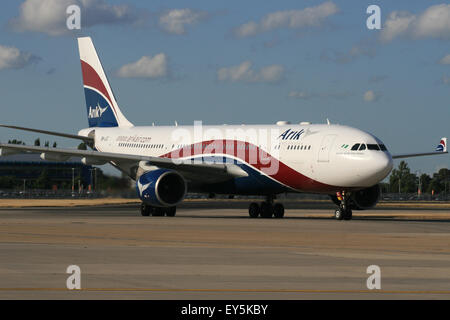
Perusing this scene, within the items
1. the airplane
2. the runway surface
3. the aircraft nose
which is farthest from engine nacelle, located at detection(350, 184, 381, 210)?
the runway surface

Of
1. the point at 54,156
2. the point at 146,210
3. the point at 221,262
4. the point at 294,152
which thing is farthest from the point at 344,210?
the point at 221,262

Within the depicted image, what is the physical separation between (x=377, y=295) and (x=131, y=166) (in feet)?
109

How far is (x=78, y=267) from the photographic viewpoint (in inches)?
605

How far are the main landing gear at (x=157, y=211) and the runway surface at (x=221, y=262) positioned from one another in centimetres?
1161

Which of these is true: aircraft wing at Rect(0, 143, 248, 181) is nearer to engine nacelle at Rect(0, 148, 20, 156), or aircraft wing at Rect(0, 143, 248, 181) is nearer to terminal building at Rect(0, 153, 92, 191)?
engine nacelle at Rect(0, 148, 20, 156)

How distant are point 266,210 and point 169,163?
5344 millimetres

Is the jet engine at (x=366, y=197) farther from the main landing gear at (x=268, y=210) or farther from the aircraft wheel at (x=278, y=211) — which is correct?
the main landing gear at (x=268, y=210)

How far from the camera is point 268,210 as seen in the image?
4059cm

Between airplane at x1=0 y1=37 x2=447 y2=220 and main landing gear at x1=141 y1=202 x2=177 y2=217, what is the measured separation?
0.16 ft

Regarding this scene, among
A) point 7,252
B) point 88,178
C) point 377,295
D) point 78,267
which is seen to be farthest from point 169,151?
A: point 88,178

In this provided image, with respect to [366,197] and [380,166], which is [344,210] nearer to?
[366,197]

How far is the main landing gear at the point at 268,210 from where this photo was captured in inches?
→ 1592

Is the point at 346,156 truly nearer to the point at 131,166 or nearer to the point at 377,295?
the point at 131,166

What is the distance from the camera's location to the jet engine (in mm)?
38156
